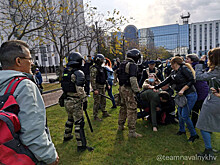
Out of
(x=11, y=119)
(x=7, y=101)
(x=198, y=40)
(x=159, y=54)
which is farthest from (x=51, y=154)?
(x=198, y=40)

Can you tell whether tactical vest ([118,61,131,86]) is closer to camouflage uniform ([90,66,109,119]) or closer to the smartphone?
camouflage uniform ([90,66,109,119])

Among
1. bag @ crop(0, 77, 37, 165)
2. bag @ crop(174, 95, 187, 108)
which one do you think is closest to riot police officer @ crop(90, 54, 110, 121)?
bag @ crop(174, 95, 187, 108)

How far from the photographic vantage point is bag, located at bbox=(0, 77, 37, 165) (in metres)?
1.18

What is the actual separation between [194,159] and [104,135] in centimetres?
226

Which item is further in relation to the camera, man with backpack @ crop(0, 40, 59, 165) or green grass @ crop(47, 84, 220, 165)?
green grass @ crop(47, 84, 220, 165)

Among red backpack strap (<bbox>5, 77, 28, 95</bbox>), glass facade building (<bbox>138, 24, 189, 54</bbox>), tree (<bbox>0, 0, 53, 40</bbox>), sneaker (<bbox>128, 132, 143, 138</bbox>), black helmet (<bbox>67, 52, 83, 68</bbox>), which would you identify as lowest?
sneaker (<bbox>128, 132, 143, 138</bbox>)

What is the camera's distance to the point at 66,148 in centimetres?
383

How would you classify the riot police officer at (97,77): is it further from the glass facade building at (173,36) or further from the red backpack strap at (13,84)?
the glass facade building at (173,36)

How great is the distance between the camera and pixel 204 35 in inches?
4838

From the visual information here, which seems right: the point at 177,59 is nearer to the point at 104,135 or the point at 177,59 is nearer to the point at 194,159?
the point at 194,159

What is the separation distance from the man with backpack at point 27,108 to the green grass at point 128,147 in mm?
2142

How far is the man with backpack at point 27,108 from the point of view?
128 centimetres

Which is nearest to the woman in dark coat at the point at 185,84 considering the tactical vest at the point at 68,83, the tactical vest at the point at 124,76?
the tactical vest at the point at 124,76

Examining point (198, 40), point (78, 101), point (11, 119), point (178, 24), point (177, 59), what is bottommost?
point (78, 101)
